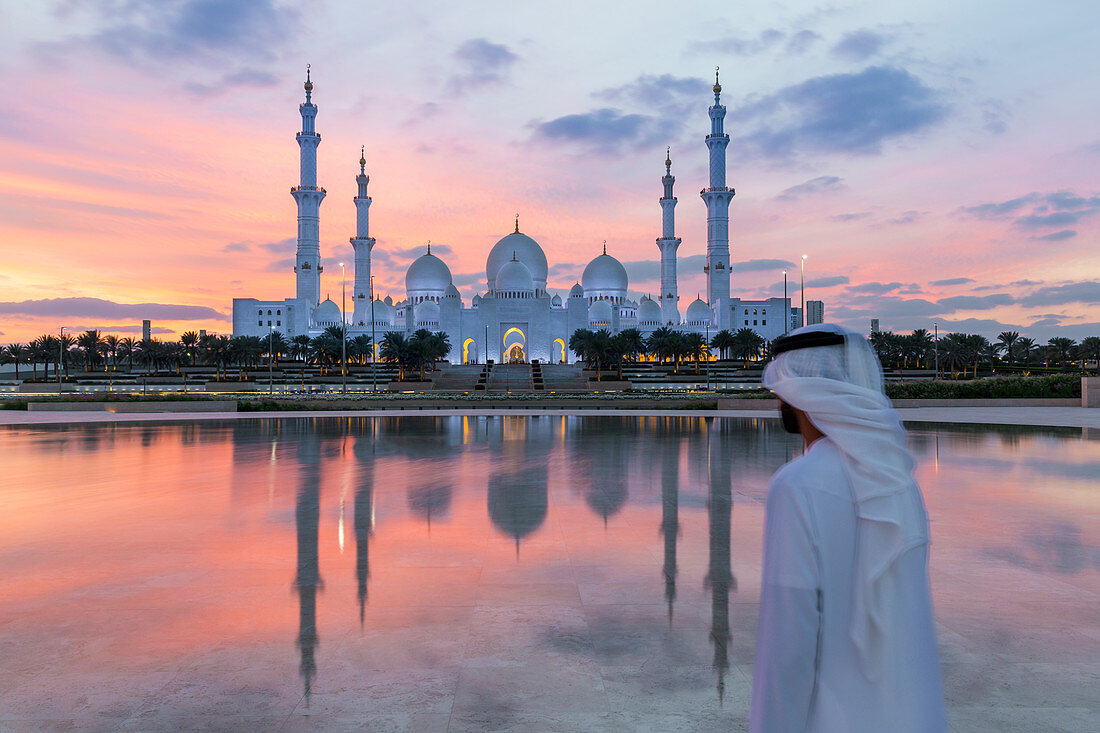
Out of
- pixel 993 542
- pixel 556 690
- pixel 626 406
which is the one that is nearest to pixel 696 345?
pixel 626 406

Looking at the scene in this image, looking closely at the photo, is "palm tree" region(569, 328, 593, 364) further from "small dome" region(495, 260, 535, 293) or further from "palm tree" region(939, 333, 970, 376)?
"palm tree" region(939, 333, 970, 376)

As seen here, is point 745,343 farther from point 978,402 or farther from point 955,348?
point 978,402

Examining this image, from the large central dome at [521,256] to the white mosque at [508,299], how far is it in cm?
14

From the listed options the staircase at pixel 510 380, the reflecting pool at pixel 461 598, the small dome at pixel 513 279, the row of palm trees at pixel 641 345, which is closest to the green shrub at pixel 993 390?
the row of palm trees at pixel 641 345

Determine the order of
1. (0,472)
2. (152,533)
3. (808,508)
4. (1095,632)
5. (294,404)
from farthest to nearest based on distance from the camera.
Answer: (294,404) → (0,472) → (152,533) → (1095,632) → (808,508)

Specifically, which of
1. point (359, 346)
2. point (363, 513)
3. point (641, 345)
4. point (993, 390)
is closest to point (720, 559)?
point (363, 513)

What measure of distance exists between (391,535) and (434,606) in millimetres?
2623

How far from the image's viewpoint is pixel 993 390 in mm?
35281

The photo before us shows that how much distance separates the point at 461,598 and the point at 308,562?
2054mm

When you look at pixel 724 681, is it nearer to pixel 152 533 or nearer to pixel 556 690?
pixel 556 690

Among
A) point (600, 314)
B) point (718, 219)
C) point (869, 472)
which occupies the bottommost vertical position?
point (869, 472)

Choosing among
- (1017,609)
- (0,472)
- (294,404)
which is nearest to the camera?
(1017,609)

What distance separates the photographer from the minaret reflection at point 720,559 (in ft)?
16.5

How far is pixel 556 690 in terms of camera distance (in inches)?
173
